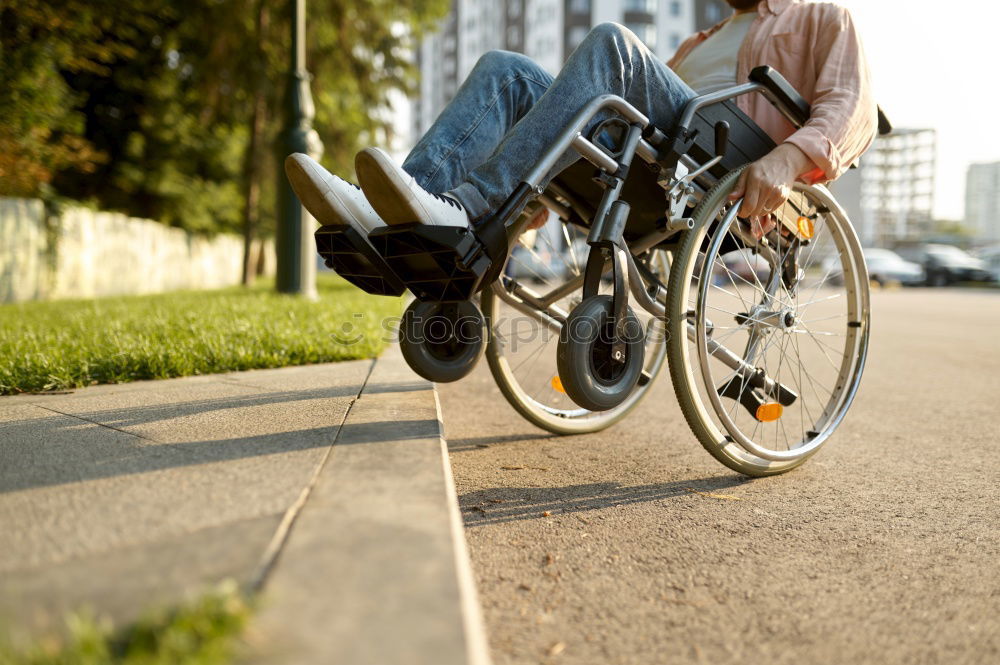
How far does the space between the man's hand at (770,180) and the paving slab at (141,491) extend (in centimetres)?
131

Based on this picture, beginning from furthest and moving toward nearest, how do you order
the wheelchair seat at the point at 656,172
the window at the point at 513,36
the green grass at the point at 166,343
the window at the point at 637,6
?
the window at the point at 513,36
the window at the point at 637,6
the green grass at the point at 166,343
the wheelchair seat at the point at 656,172

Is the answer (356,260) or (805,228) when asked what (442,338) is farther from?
(805,228)

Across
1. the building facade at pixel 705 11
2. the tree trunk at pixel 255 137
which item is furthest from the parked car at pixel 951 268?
the building facade at pixel 705 11

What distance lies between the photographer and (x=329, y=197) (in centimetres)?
206

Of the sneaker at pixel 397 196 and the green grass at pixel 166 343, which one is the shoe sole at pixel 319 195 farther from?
the green grass at pixel 166 343

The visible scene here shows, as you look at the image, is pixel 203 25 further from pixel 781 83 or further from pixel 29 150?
pixel 781 83

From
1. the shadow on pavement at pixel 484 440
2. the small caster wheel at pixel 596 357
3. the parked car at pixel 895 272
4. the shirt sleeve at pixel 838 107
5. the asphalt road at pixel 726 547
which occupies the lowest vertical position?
the asphalt road at pixel 726 547

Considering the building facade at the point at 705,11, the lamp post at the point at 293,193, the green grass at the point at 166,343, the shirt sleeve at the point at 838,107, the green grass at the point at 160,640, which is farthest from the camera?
the building facade at the point at 705,11

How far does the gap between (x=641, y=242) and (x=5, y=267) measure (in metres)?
8.72

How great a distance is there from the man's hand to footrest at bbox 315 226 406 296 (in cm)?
100

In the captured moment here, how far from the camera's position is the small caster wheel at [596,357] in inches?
77.1

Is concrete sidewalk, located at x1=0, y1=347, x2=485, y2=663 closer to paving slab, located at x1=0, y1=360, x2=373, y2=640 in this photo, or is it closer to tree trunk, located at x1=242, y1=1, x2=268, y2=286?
paving slab, located at x1=0, y1=360, x2=373, y2=640

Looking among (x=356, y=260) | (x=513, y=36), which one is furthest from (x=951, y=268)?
(x=513, y=36)

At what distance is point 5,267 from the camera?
352 inches
